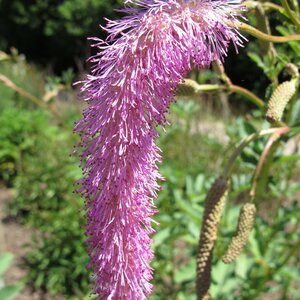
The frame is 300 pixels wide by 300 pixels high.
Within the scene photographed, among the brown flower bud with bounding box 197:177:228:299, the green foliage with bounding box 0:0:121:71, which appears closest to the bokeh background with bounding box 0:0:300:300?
the brown flower bud with bounding box 197:177:228:299

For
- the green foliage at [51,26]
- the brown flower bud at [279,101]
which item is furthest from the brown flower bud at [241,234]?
the green foliage at [51,26]

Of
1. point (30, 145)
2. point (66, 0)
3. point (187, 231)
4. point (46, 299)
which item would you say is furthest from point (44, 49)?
point (187, 231)

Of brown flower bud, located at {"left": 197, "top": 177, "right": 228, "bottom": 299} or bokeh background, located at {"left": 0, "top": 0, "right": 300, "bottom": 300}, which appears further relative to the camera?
bokeh background, located at {"left": 0, "top": 0, "right": 300, "bottom": 300}

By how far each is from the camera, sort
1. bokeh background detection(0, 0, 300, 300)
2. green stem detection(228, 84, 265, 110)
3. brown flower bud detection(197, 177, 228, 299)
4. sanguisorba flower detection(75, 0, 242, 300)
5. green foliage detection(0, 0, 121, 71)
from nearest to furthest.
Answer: sanguisorba flower detection(75, 0, 242, 300)
brown flower bud detection(197, 177, 228, 299)
green stem detection(228, 84, 265, 110)
bokeh background detection(0, 0, 300, 300)
green foliage detection(0, 0, 121, 71)

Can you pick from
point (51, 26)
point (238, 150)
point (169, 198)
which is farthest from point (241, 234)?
point (51, 26)

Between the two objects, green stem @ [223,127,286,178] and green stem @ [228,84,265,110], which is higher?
green stem @ [228,84,265,110]

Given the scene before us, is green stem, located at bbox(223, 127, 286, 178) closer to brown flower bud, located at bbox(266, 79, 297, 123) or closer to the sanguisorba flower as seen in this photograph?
brown flower bud, located at bbox(266, 79, 297, 123)
